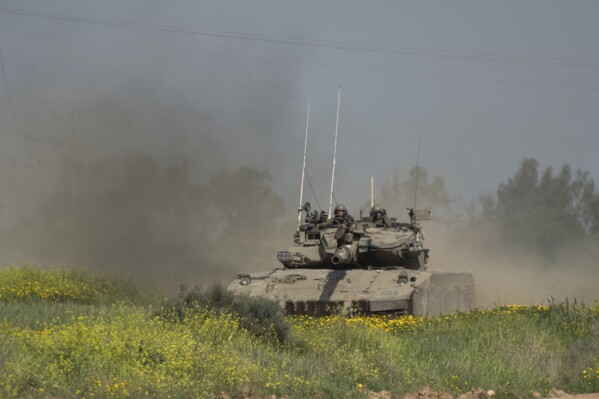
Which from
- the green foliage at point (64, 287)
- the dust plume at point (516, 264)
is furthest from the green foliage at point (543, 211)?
the green foliage at point (64, 287)

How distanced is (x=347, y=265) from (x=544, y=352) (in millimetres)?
9176

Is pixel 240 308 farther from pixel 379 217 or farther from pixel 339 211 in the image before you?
pixel 379 217

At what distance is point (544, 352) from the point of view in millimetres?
18594

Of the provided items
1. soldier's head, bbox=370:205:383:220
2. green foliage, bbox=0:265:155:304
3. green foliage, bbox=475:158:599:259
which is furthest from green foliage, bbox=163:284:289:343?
green foliage, bbox=475:158:599:259

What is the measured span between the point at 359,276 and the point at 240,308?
21.8 ft

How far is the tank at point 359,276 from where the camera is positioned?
951 inches

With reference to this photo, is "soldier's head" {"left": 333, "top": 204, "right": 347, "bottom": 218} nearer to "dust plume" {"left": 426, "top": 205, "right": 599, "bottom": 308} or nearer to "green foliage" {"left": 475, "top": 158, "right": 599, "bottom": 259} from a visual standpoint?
"dust plume" {"left": 426, "top": 205, "right": 599, "bottom": 308}

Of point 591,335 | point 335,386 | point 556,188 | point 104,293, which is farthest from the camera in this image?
point 556,188

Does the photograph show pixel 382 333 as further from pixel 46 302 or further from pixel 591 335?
pixel 46 302

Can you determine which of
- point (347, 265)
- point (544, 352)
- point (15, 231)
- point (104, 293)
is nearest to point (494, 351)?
point (544, 352)

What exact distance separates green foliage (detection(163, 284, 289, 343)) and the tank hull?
3.56 meters

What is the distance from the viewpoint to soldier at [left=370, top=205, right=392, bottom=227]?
92.9 ft

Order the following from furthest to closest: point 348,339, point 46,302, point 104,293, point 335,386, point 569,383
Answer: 1. point 104,293
2. point 46,302
3. point 348,339
4. point 569,383
5. point 335,386

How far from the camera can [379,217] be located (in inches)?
1124
